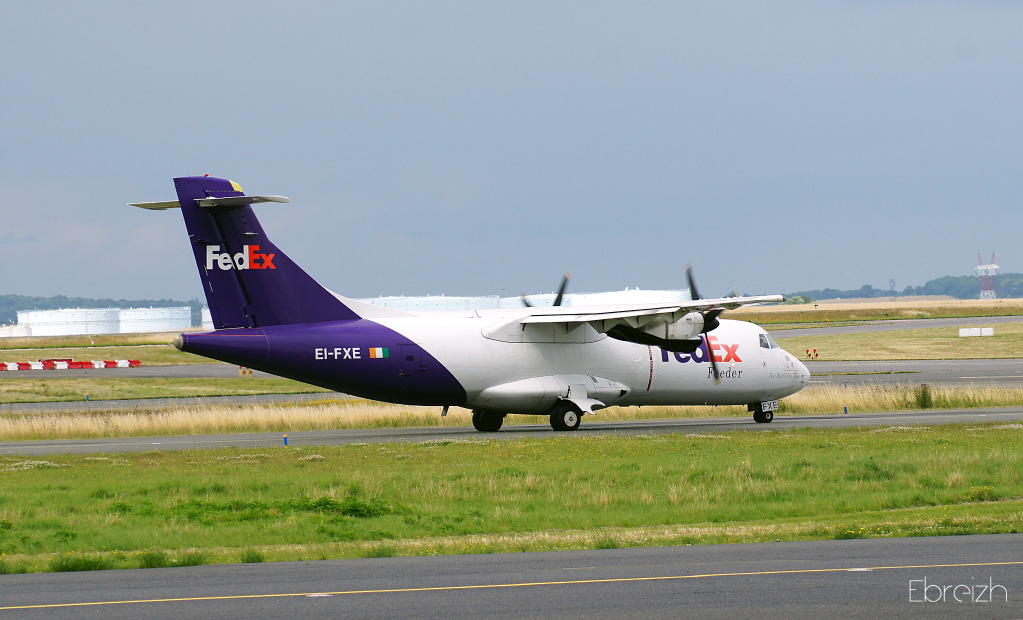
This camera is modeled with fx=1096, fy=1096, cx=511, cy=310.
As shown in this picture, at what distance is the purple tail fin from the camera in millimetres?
29391

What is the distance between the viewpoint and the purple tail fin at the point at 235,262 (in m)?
29.4

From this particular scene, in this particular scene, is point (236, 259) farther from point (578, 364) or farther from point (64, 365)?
point (64, 365)

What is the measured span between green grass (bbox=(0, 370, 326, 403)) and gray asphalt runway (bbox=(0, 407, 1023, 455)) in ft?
67.3

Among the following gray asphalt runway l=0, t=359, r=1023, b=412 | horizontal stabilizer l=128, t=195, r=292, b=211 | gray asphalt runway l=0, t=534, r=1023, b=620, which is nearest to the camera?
gray asphalt runway l=0, t=534, r=1023, b=620

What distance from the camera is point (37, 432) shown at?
113 ft

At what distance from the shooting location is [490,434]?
3256 centimetres

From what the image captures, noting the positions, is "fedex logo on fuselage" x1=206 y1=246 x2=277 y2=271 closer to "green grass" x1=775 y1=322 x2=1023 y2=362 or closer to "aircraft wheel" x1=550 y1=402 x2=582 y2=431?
"aircraft wheel" x1=550 y1=402 x2=582 y2=431

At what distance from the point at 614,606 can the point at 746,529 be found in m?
6.66

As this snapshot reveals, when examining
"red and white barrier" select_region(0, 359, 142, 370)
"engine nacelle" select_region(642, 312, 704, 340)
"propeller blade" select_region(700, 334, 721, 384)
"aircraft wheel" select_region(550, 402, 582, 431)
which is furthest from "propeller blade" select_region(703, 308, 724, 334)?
"red and white barrier" select_region(0, 359, 142, 370)

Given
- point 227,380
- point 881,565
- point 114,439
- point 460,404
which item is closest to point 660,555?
point 881,565

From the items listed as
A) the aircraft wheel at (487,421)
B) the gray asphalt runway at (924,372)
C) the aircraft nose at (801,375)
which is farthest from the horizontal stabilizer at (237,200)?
the gray asphalt runway at (924,372)

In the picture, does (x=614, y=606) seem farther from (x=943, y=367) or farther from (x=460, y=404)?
(x=943, y=367)

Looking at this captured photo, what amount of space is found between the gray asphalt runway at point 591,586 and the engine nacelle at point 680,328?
1865 cm

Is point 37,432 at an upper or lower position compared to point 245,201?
lower
